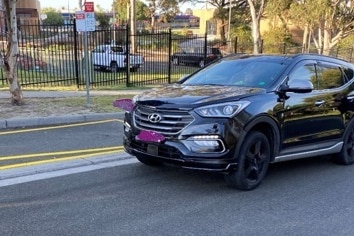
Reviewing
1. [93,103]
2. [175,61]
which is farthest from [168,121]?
[175,61]

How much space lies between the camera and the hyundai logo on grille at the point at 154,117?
5.14 meters

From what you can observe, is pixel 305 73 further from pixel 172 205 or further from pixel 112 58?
pixel 112 58

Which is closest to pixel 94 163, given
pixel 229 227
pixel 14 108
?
pixel 229 227

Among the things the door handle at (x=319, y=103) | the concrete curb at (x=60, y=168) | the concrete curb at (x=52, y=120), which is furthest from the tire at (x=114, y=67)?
the door handle at (x=319, y=103)

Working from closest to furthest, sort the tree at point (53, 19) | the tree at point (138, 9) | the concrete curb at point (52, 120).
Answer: the concrete curb at point (52, 120) < the tree at point (53, 19) < the tree at point (138, 9)

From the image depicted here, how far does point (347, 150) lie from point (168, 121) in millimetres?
3394

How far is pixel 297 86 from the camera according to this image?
223 inches

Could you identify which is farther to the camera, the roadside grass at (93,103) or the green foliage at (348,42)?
the green foliage at (348,42)

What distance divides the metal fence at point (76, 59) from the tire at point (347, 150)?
9732 millimetres

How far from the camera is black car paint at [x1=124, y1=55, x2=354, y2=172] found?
16.3 ft

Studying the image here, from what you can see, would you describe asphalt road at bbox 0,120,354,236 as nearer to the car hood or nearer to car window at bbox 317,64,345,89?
the car hood

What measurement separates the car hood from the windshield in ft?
0.83

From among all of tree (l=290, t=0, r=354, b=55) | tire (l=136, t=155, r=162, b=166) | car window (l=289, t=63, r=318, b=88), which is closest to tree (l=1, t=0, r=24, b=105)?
tire (l=136, t=155, r=162, b=166)

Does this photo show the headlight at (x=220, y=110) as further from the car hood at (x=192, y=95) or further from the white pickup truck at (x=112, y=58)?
the white pickup truck at (x=112, y=58)
